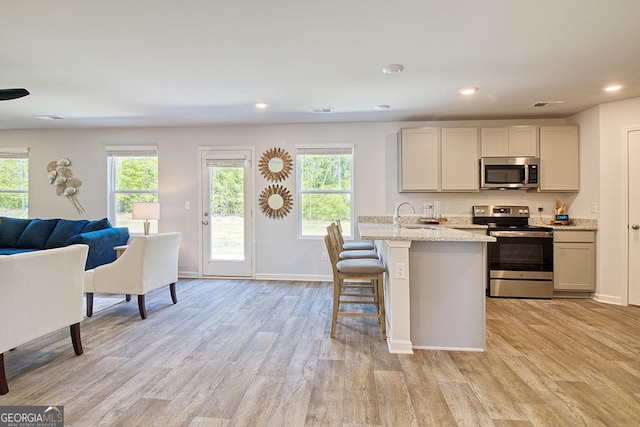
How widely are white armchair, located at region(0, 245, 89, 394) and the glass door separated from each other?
8.34ft

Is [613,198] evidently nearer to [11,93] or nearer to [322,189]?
[322,189]

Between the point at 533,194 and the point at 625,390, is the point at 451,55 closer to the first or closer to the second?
the point at 625,390

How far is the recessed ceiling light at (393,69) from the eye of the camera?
275cm

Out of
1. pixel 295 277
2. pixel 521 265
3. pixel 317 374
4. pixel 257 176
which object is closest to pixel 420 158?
pixel 521 265

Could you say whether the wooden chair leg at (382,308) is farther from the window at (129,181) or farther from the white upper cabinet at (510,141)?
the window at (129,181)

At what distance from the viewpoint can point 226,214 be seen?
196 inches

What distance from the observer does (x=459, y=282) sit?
2.53m

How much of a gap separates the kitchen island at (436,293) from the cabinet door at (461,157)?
2.01 meters

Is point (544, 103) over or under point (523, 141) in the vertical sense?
over

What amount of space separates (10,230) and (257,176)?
12.2 ft

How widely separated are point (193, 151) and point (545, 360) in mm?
5085

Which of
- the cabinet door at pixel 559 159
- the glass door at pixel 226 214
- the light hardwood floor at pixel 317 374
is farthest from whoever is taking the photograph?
the glass door at pixel 226 214

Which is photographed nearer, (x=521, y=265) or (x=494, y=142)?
(x=521, y=265)

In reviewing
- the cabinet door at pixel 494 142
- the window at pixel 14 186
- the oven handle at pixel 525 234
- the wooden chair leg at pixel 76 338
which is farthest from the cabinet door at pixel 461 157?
the window at pixel 14 186
